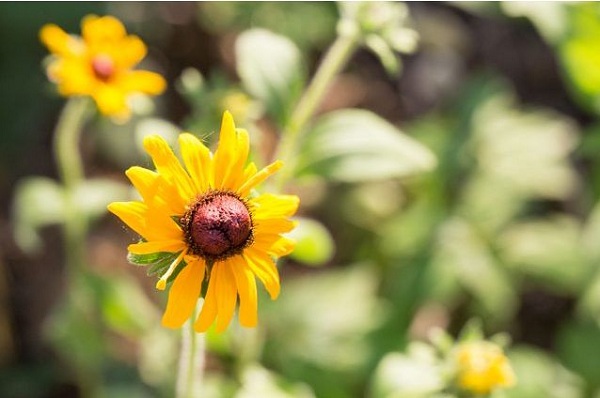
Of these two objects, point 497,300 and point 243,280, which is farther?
point 497,300

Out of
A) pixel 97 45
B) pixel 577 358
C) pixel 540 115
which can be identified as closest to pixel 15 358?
pixel 97 45

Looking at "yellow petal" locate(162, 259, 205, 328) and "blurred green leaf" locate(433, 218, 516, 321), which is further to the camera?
"blurred green leaf" locate(433, 218, 516, 321)

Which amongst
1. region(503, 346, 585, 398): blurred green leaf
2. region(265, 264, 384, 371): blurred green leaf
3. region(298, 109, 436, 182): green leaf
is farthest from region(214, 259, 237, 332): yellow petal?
region(503, 346, 585, 398): blurred green leaf

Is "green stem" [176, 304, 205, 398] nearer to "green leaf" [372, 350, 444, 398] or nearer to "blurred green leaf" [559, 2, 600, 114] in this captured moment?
"green leaf" [372, 350, 444, 398]

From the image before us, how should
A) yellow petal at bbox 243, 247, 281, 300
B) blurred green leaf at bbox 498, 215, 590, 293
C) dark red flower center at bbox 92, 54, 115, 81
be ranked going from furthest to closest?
blurred green leaf at bbox 498, 215, 590, 293 < dark red flower center at bbox 92, 54, 115, 81 < yellow petal at bbox 243, 247, 281, 300

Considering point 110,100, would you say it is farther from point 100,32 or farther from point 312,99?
point 312,99

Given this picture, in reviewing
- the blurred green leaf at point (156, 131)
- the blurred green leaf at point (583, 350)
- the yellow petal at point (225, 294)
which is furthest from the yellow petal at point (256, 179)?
the blurred green leaf at point (583, 350)

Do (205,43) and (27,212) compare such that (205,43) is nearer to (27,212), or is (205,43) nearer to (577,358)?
(27,212)

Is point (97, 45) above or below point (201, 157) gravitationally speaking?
above
